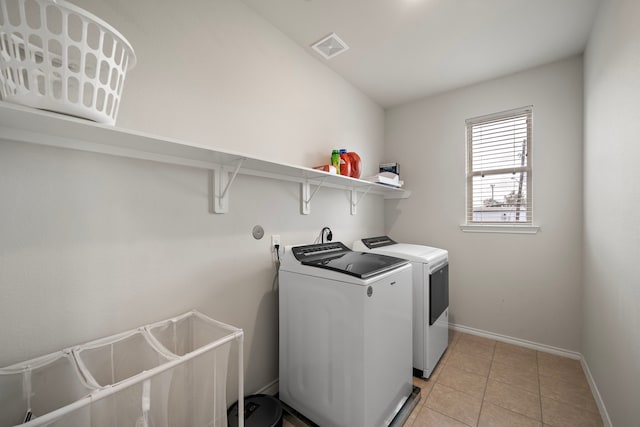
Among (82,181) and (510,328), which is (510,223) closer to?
(510,328)

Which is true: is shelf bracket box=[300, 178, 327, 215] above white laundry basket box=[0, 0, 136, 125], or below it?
below

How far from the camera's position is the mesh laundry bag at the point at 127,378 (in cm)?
81

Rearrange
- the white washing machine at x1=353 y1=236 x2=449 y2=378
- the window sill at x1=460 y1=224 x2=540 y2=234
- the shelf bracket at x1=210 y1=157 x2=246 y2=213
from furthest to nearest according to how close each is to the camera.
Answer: the window sill at x1=460 y1=224 x2=540 y2=234, the white washing machine at x1=353 y1=236 x2=449 y2=378, the shelf bracket at x1=210 y1=157 x2=246 y2=213

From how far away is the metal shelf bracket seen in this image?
4.88 feet

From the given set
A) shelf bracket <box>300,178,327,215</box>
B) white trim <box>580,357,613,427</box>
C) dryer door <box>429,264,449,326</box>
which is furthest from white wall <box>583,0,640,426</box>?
shelf bracket <box>300,178,327,215</box>

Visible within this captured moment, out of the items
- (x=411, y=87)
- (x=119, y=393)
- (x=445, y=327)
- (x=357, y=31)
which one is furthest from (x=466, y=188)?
(x=119, y=393)

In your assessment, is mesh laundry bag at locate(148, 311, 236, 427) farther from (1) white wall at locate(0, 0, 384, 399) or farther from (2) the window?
(2) the window

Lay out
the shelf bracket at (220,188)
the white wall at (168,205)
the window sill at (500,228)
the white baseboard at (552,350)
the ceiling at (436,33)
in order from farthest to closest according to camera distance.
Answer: the window sill at (500,228) → the ceiling at (436,33) → the white baseboard at (552,350) → the shelf bracket at (220,188) → the white wall at (168,205)

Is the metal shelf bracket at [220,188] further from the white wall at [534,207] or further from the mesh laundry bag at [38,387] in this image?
the white wall at [534,207]

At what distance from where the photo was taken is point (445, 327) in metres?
2.39

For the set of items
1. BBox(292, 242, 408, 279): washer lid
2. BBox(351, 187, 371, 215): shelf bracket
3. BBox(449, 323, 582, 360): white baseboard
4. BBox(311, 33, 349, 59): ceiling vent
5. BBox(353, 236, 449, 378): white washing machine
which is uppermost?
BBox(311, 33, 349, 59): ceiling vent

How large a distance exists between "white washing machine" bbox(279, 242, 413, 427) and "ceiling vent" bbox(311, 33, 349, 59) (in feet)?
5.26

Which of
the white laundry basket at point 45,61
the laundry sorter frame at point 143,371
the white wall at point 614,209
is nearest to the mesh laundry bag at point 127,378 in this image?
the laundry sorter frame at point 143,371

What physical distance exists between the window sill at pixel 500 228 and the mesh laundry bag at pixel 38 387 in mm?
3033
